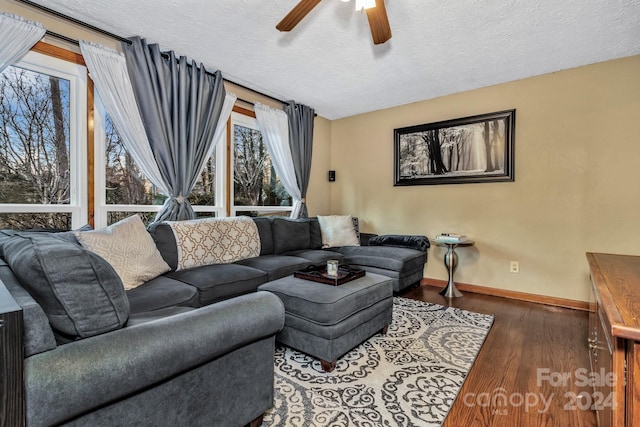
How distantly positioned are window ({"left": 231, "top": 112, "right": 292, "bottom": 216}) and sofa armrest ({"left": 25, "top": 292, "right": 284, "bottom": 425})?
261 cm

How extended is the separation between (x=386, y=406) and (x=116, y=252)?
1.85m

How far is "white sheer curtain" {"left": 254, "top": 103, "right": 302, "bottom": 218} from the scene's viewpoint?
12.9ft

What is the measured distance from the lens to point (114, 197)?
8.98ft

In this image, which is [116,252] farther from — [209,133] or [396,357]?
[396,357]

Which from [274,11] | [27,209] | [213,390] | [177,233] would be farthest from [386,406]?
[27,209]

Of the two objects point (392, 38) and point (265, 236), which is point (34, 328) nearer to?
point (265, 236)

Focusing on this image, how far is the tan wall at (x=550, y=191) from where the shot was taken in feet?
9.50

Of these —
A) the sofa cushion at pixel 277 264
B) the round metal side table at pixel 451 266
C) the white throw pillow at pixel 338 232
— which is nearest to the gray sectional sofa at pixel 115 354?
the sofa cushion at pixel 277 264

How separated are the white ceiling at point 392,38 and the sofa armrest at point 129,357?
2.13 meters

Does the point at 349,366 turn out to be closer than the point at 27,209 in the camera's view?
Yes

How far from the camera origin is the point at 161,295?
188cm

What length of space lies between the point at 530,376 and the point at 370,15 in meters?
2.42

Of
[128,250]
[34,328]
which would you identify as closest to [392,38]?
[128,250]

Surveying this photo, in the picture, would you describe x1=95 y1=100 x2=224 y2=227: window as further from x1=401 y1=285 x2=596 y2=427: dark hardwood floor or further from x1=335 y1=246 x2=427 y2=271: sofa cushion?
x1=401 y1=285 x2=596 y2=427: dark hardwood floor
